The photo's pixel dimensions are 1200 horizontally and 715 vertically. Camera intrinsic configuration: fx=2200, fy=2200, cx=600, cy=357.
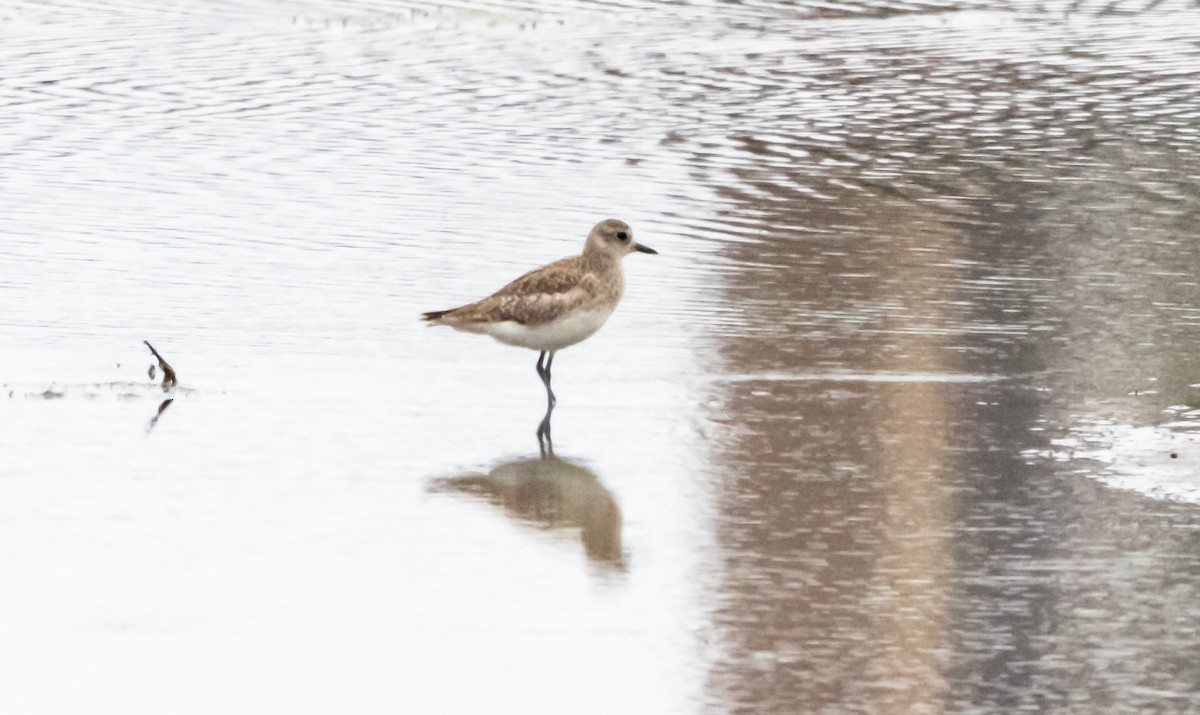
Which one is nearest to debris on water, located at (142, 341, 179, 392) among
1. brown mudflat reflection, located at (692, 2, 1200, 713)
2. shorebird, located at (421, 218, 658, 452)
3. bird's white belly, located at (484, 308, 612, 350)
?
shorebird, located at (421, 218, 658, 452)

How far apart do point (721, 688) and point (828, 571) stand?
1262 millimetres

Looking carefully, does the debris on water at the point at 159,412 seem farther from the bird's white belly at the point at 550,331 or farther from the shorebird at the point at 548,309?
the bird's white belly at the point at 550,331

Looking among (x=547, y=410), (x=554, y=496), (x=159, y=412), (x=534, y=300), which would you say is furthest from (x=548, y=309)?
(x=159, y=412)

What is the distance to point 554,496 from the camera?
848 centimetres

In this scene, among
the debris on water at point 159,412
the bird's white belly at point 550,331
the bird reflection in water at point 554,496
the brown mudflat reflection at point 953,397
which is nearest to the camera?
the brown mudflat reflection at point 953,397

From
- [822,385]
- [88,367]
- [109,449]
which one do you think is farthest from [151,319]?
[822,385]

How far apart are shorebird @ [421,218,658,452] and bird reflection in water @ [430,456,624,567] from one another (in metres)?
0.96

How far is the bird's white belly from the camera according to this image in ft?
32.8

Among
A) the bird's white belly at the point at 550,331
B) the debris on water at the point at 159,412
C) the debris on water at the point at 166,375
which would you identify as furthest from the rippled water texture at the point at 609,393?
the bird's white belly at the point at 550,331

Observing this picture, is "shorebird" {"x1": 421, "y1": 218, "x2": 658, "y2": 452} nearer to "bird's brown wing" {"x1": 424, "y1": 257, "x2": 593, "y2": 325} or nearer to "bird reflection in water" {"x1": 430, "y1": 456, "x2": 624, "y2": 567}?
"bird's brown wing" {"x1": 424, "y1": 257, "x2": 593, "y2": 325}

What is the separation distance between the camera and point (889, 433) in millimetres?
9328

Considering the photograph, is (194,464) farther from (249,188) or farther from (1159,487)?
(249,188)

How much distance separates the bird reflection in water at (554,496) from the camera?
7.91 m

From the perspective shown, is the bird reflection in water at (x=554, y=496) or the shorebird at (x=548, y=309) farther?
the shorebird at (x=548, y=309)
